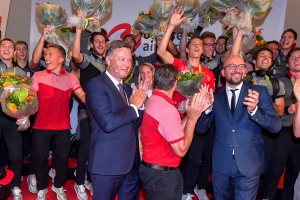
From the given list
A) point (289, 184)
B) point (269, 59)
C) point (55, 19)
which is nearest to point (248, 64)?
point (269, 59)

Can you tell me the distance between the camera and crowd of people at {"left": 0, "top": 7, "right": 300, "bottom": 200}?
8.40 feet

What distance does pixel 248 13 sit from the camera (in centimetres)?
376

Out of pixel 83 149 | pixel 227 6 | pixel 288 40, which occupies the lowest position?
pixel 83 149

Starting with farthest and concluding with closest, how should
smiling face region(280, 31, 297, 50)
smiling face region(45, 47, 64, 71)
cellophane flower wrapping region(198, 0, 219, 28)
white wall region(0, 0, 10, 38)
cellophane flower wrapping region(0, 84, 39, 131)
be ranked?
white wall region(0, 0, 10, 38)
smiling face region(280, 31, 297, 50)
cellophane flower wrapping region(198, 0, 219, 28)
smiling face region(45, 47, 64, 71)
cellophane flower wrapping region(0, 84, 39, 131)

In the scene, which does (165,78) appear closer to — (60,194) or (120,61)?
(120,61)

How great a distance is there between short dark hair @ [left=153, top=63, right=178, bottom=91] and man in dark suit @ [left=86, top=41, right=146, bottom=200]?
153mm

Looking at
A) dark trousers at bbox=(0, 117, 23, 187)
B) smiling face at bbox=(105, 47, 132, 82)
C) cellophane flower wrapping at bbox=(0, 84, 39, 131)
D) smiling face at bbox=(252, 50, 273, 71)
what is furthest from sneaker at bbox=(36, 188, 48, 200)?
smiling face at bbox=(252, 50, 273, 71)

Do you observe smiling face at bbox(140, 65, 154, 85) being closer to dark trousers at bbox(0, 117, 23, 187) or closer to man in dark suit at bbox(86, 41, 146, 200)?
man in dark suit at bbox(86, 41, 146, 200)

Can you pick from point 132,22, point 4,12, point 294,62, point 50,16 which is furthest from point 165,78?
point 4,12

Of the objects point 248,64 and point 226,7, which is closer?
point 226,7

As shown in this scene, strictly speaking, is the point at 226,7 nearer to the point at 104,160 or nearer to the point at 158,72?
the point at 158,72

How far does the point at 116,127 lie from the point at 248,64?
8.85ft

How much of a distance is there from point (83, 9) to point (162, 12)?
0.91 meters

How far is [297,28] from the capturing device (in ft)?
19.2
